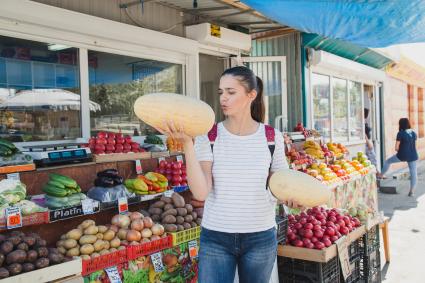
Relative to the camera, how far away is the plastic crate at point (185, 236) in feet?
13.4

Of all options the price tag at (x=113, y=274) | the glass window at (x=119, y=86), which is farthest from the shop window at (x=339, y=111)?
the price tag at (x=113, y=274)

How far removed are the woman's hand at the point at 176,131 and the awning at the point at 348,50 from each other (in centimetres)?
729

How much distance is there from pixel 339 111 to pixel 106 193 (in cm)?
847

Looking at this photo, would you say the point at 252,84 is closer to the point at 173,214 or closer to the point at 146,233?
the point at 146,233

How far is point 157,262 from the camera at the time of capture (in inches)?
152

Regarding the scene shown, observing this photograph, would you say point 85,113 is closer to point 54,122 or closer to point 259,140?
point 54,122

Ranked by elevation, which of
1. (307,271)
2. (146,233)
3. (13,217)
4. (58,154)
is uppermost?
(58,154)

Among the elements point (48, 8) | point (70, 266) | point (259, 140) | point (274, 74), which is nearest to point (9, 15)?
point (48, 8)

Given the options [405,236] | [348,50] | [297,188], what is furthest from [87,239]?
[348,50]

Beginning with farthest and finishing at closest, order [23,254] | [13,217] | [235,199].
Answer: [13,217]
[23,254]
[235,199]

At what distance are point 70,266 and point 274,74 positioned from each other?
596 cm

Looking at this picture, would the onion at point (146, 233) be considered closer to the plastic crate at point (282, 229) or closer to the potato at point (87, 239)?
the potato at point (87, 239)

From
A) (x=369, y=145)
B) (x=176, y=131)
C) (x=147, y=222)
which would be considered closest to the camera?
(x=176, y=131)

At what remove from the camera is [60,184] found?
368cm
